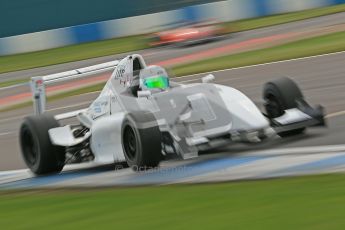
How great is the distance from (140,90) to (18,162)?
2.57 m

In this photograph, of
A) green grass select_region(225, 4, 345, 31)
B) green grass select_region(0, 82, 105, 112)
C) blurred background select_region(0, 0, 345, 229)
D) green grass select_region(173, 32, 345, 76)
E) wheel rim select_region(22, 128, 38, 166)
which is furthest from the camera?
green grass select_region(225, 4, 345, 31)

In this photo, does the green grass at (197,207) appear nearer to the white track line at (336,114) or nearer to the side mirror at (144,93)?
the side mirror at (144,93)

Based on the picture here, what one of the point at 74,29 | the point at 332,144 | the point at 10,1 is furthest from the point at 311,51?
the point at 10,1

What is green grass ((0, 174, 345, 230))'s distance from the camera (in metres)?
5.88

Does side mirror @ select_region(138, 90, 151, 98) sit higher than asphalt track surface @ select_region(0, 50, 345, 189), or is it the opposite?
side mirror @ select_region(138, 90, 151, 98)

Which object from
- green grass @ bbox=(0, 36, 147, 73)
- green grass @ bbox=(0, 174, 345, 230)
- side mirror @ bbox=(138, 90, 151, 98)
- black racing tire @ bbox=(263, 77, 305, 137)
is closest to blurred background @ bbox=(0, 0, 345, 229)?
green grass @ bbox=(0, 174, 345, 230)

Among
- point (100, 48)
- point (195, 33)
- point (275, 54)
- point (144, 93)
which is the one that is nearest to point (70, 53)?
point (100, 48)

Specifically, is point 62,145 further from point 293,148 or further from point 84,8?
point 84,8

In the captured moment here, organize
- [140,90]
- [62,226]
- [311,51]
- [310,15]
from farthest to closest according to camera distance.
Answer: [310,15] → [311,51] → [140,90] → [62,226]

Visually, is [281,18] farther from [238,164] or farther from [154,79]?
[238,164]

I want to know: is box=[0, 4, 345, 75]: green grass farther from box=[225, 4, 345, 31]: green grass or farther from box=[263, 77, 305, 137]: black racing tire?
box=[263, 77, 305, 137]: black racing tire

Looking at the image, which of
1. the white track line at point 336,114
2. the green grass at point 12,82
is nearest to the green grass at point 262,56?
the green grass at point 12,82

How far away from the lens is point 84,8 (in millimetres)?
37500

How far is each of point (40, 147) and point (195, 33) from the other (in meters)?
18.2
